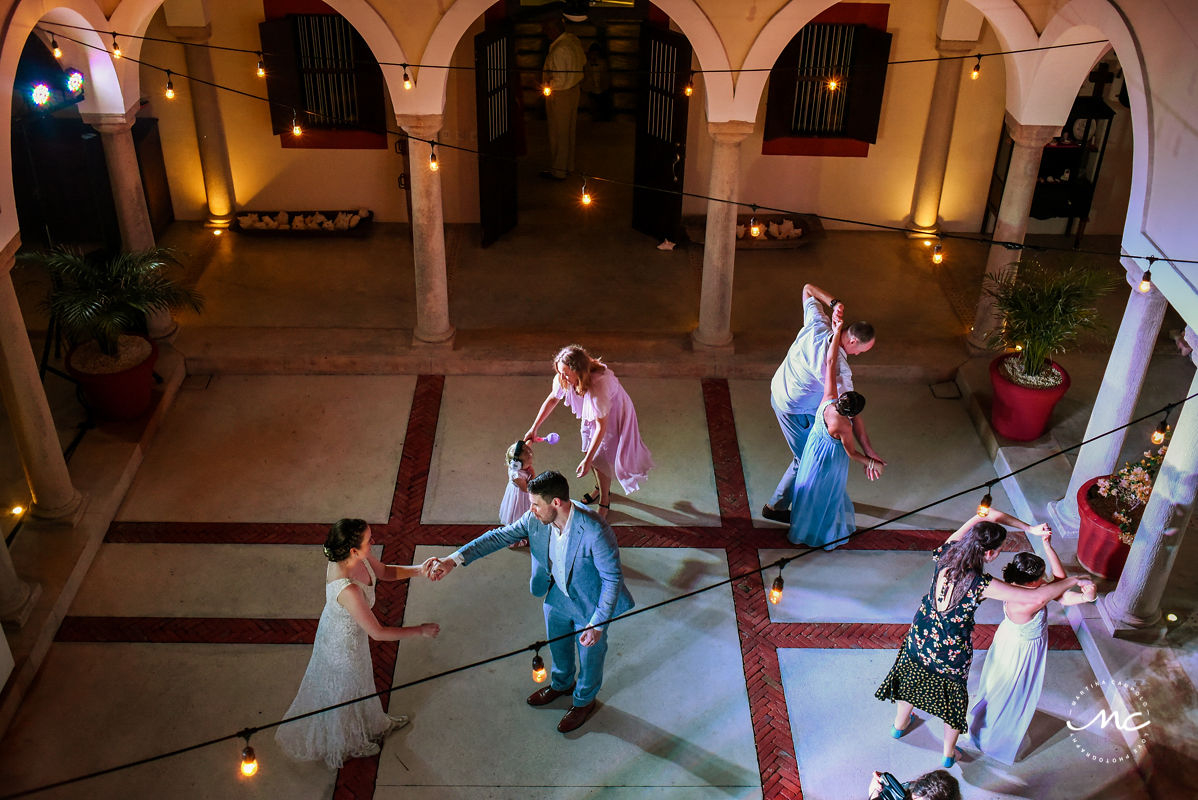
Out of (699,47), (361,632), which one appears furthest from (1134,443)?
(361,632)

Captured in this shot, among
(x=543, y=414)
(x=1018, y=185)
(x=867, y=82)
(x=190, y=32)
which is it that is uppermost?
(x=190, y=32)

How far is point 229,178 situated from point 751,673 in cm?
799

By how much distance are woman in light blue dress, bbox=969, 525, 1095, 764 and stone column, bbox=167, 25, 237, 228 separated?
8.62 m

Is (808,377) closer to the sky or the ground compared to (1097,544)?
closer to the sky

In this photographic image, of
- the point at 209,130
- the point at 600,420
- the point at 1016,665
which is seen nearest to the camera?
the point at 1016,665

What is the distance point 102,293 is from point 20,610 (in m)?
2.54

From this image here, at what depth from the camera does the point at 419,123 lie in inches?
348

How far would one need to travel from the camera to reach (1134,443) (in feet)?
28.4

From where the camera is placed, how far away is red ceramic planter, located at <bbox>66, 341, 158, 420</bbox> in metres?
8.42

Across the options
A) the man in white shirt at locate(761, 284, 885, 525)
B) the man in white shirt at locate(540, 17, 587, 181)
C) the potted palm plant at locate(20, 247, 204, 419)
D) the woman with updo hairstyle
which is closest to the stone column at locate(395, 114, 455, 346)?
the potted palm plant at locate(20, 247, 204, 419)

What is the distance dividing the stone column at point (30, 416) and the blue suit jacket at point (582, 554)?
3.41 metres

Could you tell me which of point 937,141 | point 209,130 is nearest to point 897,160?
point 937,141

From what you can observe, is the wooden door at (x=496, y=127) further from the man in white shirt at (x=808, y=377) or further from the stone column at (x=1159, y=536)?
the stone column at (x=1159, y=536)

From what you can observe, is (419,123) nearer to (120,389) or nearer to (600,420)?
(120,389)
